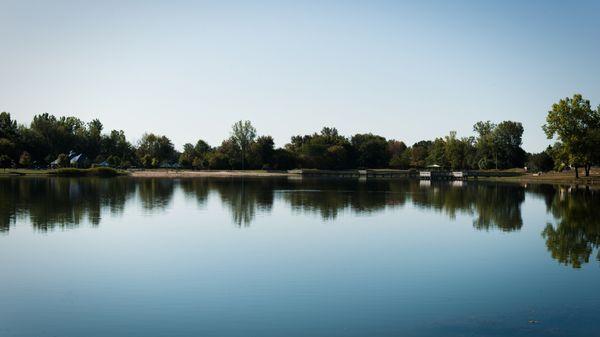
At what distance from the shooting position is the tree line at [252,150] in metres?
112

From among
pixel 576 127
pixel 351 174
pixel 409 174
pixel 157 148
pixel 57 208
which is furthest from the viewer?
pixel 157 148

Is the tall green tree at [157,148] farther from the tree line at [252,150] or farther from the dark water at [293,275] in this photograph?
the dark water at [293,275]

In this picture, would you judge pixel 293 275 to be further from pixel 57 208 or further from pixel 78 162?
pixel 78 162

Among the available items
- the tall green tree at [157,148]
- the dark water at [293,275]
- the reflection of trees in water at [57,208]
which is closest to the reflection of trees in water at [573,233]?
the dark water at [293,275]

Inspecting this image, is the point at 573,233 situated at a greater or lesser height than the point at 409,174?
lesser

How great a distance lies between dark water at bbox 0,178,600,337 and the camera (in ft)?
39.3

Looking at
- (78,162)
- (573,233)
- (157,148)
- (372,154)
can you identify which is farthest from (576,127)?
(157,148)

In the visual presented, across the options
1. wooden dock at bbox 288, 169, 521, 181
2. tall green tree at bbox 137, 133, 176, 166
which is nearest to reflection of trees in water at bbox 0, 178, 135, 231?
wooden dock at bbox 288, 169, 521, 181

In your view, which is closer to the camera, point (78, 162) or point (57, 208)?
point (57, 208)

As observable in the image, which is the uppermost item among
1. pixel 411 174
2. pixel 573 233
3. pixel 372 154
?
pixel 372 154

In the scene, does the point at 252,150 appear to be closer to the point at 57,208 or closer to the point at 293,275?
the point at 57,208

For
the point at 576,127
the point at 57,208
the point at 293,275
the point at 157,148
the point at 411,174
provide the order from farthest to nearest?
the point at 157,148
the point at 411,174
the point at 576,127
the point at 57,208
the point at 293,275

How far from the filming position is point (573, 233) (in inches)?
1056

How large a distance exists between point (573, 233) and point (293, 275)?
17.3 m
